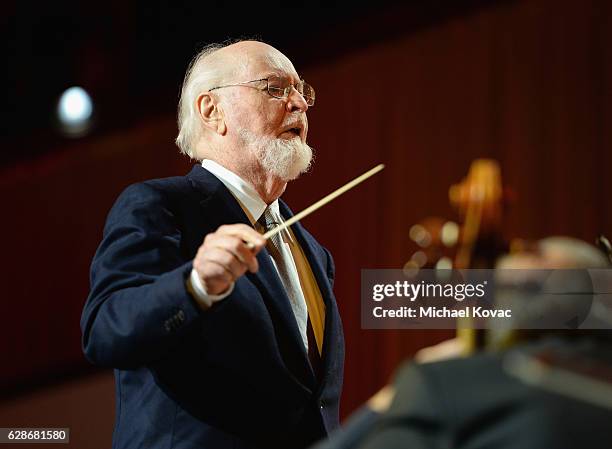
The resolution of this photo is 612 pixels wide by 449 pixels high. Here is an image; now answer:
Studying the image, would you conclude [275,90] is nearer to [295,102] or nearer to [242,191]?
[295,102]

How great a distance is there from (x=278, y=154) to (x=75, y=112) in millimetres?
1944

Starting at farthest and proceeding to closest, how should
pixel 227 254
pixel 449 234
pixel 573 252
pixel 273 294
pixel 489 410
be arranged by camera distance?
1. pixel 273 294
2. pixel 227 254
3. pixel 449 234
4. pixel 573 252
5. pixel 489 410

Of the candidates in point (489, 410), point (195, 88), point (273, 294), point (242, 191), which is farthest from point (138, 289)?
point (489, 410)

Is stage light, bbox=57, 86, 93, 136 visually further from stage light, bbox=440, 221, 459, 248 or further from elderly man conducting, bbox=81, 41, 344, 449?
stage light, bbox=440, 221, 459, 248

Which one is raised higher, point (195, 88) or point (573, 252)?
point (195, 88)

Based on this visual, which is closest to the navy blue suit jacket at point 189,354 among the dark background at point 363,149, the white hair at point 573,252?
the white hair at point 573,252

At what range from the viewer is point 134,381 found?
170cm

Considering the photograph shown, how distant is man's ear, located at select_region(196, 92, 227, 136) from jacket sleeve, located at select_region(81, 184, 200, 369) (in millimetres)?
348

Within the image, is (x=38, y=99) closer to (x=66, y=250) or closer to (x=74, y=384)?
(x=66, y=250)

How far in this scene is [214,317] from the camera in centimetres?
163

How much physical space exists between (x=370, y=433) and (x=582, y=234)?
2.31 meters

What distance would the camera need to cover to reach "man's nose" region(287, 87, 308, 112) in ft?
6.59

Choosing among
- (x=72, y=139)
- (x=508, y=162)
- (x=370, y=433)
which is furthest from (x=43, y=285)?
(x=370, y=433)

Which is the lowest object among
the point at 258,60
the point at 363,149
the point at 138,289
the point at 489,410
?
the point at 489,410
